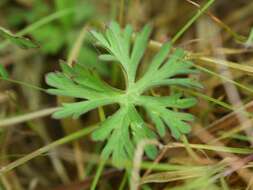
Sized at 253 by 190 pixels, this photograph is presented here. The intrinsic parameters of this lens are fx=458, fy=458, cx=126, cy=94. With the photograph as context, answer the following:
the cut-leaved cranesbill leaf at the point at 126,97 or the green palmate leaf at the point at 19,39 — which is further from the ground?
the green palmate leaf at the point at 19,39

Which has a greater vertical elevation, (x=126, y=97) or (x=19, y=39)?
(x=19, y=39)

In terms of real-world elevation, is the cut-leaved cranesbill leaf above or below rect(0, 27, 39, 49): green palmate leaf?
below

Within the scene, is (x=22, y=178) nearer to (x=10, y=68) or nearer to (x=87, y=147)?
(x=87, y=147)

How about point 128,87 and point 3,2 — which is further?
point 3,2

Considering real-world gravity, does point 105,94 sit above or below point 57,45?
below

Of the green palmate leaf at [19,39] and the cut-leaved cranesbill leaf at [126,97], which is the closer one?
the cut-leaved cranesbill leaf at [126,97]

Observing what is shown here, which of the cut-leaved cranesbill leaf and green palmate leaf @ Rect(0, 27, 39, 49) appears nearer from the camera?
the cut-leaved cranesbill leaf

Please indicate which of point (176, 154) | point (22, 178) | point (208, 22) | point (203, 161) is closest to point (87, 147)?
point (22, 178)

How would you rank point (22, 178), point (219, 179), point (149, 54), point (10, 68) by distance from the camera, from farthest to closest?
point (10, 68) < point (149, 54) < point (22, 178) < point (219, 179)
